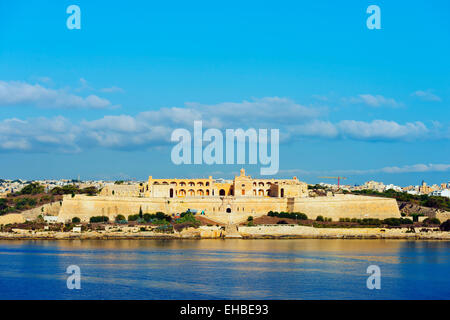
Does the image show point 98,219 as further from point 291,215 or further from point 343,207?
point 343,207

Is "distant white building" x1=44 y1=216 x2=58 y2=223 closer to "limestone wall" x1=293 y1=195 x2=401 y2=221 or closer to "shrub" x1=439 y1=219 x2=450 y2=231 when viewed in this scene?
"limestone wall" x1=293 y1=195 x2=401 y2=221

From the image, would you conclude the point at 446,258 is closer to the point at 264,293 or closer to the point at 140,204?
the point at 264,293

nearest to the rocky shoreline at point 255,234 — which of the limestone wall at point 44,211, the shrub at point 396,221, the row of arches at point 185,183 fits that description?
the shrub at point 396,221

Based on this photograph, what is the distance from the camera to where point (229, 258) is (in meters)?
24.7

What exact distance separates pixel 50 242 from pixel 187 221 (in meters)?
8.15

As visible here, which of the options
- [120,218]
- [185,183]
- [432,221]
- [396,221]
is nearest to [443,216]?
[432,221]

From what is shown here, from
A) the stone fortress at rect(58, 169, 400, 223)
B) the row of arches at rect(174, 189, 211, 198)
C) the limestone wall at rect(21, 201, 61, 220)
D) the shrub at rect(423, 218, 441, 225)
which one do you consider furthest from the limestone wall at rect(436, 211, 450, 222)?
the limestone wall at rect(21, 201, 61, 220)

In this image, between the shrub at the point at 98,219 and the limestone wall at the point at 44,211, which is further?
the limestone wall at the point at 44,211

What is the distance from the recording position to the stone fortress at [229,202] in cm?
3825

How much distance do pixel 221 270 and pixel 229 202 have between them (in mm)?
19372

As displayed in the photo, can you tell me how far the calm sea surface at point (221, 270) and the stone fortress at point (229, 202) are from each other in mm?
7470

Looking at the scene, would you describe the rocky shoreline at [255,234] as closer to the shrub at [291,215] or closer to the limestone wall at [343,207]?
the shrub at [291,215]

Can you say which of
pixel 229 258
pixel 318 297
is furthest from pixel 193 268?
pixel 318 297

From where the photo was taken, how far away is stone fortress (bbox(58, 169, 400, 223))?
38250 mm
